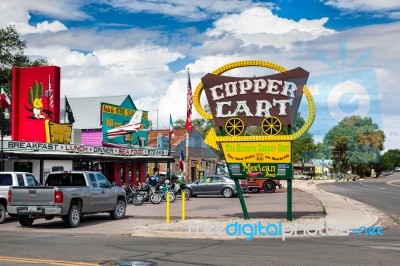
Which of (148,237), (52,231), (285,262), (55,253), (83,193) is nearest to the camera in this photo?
(285,262)

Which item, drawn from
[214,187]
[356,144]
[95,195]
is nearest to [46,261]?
[95,195]

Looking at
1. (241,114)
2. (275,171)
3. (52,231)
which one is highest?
(241,114)

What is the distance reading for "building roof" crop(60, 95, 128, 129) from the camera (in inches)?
2063

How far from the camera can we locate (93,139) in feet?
165

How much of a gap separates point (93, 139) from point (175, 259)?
40.0 meters

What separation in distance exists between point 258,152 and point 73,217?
21.7 feet

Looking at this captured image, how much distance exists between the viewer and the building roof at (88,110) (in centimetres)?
5241

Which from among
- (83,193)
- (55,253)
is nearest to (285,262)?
(55,253)

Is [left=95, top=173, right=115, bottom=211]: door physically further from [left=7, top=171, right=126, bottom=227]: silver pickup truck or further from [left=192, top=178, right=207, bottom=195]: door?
[left=192, top=178, right=207, bottom=195]: door

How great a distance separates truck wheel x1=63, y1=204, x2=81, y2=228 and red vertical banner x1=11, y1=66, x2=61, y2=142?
20787 millimetres

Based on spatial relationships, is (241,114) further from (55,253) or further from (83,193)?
(55,253)

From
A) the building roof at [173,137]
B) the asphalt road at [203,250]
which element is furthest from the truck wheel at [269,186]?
the asphalt road at [203,250]

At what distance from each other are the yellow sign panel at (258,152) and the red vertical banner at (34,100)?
2203 centimetres

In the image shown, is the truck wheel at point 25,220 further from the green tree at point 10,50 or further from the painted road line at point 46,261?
the green tree at point 10,50
